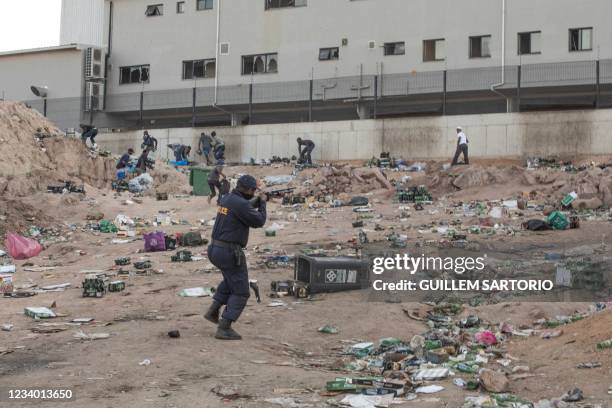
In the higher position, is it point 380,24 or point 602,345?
→ point 380,24

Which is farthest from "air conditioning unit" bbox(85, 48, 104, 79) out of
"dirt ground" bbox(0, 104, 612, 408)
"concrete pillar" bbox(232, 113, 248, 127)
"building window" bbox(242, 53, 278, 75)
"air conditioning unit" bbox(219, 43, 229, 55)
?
"dirt ground" bbox(0, 104, 612, 408)

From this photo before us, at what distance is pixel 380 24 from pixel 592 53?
782 centimetres

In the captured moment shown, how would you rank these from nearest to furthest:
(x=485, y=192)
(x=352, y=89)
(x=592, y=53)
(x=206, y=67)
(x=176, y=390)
A: (x=176, y=390) → (x=485, y=192) → (x=592, y=53) → (x=352, y=89) → (x=206, y=67)

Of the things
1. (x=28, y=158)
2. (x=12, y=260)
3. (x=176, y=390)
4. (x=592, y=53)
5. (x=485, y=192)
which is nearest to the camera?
(x=176, y=390)

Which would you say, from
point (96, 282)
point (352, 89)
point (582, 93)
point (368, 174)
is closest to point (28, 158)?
point (368, 174)

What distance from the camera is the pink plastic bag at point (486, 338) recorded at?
356 inches

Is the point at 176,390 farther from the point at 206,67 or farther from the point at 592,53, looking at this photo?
the point at 206,67

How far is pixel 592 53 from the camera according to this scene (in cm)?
3080

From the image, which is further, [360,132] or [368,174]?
[360,132]

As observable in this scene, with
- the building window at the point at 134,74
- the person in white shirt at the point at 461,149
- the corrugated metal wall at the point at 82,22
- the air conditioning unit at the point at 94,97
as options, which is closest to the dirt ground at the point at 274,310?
the person in white shirt at the point at 461,149

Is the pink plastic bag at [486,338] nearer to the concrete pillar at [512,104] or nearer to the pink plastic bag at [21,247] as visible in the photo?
the pink plastic bag at [21,247]

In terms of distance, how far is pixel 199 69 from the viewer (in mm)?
37844

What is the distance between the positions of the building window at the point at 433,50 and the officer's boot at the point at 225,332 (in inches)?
1004

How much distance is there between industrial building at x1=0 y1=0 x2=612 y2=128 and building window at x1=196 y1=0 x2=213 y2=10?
0.06 m
